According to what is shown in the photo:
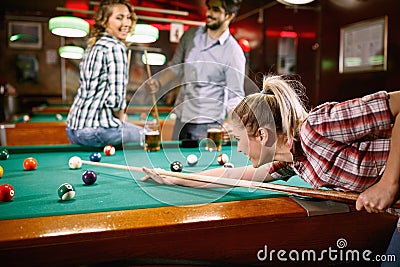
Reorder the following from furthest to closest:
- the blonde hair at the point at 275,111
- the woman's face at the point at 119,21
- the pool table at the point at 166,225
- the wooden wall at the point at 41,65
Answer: the wooden wall at the point at 41,65, the woman's face at the point at 119,21, the blonde hair at the point at 275,111, the pool table at the point at 166,225

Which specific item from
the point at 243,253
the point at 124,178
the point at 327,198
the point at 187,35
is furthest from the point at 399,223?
the point at 187,35

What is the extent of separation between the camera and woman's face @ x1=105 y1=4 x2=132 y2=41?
9.25 ft

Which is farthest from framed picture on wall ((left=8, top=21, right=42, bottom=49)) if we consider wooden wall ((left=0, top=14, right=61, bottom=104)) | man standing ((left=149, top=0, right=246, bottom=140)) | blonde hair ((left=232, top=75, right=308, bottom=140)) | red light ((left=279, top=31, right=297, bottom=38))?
blonde hair ((left=232, top=75, right=308, bottom=140))

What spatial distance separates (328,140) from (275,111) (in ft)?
0.74

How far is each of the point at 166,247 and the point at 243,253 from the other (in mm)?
266

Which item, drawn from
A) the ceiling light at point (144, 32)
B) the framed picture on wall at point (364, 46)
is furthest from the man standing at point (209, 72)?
the framed picture on wall at point (364, 46)

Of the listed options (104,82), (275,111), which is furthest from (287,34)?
(275,111)

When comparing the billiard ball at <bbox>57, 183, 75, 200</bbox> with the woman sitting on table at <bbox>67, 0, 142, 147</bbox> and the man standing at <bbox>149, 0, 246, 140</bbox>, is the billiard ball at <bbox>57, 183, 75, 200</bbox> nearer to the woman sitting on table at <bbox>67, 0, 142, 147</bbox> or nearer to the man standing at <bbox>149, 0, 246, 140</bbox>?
the woman sitting on table at <bbox>67, 0, 142, 147</bbox>

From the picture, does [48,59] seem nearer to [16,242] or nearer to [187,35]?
[187,35]

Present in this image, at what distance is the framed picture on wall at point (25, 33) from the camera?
7781 millimetres

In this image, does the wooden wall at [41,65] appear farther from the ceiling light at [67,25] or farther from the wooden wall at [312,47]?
the ceiling light at [67,25]

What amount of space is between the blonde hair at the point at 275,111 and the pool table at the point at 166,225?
0.25m

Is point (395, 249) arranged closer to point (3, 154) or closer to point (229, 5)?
point (3, 154)

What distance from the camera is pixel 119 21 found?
111 inches
